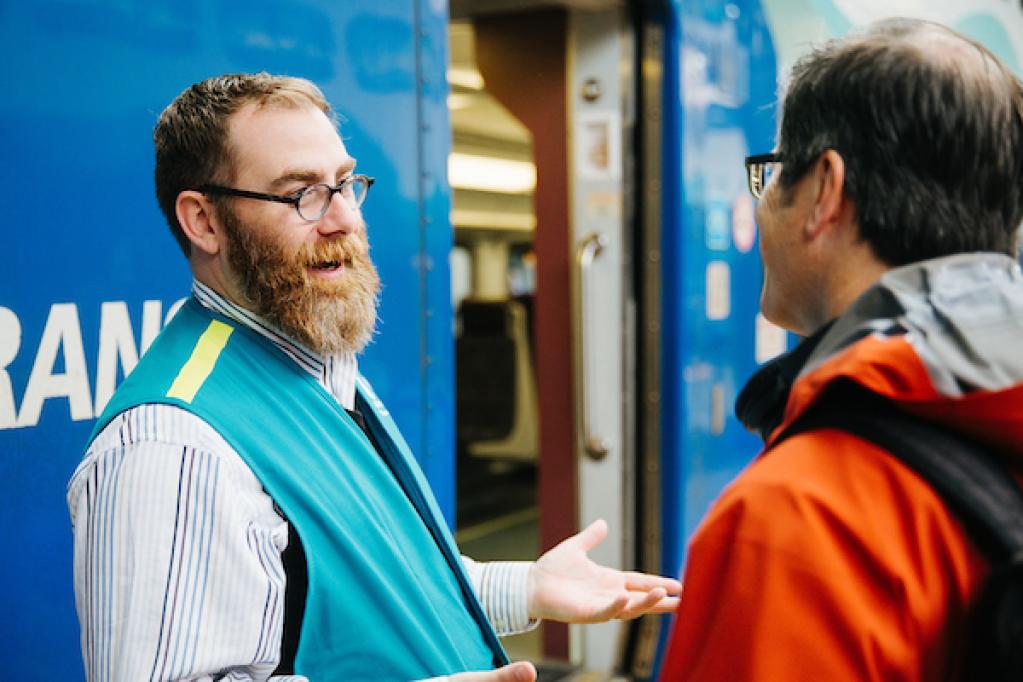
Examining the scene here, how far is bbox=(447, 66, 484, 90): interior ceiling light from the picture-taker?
5.44 metres

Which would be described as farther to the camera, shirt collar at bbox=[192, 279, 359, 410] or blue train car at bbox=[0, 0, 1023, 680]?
blue train car at bbox=[0, 0, 1023, 680]

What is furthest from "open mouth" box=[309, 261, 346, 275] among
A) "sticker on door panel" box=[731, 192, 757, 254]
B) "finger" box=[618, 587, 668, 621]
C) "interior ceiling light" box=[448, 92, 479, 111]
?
"interior ceiling light" box=[448, 92, 479, 111]

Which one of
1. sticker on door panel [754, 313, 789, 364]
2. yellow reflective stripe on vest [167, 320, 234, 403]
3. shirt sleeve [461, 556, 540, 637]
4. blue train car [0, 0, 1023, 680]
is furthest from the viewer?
sticker on door panel [754, 313, 789, 364]

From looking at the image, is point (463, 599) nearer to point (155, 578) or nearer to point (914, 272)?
point (155, 578)

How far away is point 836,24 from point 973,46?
343 centimetres

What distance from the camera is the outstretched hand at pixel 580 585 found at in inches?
63.1

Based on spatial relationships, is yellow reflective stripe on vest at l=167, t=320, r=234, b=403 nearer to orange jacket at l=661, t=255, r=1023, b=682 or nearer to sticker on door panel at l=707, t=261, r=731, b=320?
orange jacket at l=661, t=255, r=1023, b=682

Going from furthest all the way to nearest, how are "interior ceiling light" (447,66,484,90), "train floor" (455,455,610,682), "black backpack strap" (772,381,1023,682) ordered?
"interior ceiling light" (447,66,484,90) → "train floor" (455,455,610,682) → "black backpack strap" (772,381,1023,682)

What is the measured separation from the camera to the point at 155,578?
1.17 metres

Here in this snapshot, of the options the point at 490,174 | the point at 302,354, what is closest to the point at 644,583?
the point at 302,354

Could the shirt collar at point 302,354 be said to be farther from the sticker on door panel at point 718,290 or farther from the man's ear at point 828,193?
the sticker on door panel at point 718,290

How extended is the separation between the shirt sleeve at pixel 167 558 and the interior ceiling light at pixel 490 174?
7.61 m

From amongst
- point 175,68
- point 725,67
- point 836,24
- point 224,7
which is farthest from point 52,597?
point 836,24

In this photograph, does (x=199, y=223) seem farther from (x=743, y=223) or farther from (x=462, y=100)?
(x=462, y=100)
